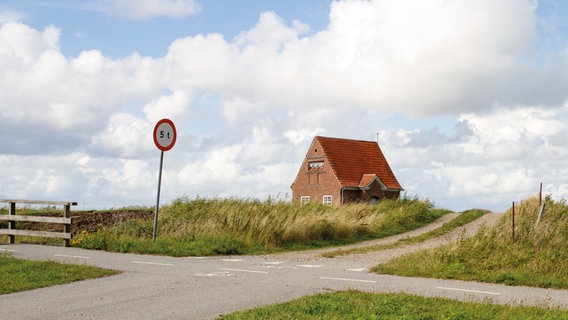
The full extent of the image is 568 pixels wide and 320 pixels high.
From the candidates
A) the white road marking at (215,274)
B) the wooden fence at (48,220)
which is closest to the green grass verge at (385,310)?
the white road marking at (215,274)

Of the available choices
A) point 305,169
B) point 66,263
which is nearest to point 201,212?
point 66,263

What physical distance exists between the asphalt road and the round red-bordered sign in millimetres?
4633

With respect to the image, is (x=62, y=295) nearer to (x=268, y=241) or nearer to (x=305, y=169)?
(x=268, y=241)

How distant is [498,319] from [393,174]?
49.3 meters

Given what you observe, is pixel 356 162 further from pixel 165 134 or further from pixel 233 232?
pixel 165 134

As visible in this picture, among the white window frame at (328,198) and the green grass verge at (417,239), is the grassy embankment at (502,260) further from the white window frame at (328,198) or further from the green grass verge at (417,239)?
the white window frame at (328,198)

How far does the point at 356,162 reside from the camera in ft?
180

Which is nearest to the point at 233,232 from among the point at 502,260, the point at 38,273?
the point at 38,273

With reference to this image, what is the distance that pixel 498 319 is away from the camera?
334 inches

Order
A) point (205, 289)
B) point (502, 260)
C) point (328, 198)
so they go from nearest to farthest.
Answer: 1. point (205, 289)
2. point (502, 260)
3. point (328, 198)

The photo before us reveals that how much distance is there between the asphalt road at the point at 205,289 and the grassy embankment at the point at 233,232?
7.26 feet

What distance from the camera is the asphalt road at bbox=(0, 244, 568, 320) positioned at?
9145 mm

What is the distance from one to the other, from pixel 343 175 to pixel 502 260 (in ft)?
125

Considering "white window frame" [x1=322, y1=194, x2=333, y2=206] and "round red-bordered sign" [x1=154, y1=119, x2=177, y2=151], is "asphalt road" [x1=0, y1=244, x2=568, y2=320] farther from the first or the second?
"white window frame" [x1=322, y1=194, x2=333, y2=206]
